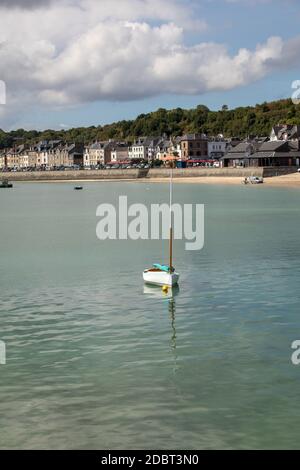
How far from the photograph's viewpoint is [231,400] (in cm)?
1491

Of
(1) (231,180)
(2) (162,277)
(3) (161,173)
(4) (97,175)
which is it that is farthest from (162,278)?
(4) (97,175)

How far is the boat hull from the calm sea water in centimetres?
55

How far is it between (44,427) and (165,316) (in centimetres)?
965

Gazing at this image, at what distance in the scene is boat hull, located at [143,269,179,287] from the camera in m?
27.3

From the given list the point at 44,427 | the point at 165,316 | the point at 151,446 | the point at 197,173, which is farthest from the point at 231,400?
the point at 197,173

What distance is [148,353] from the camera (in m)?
18.5

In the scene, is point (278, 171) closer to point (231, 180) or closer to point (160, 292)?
point (231, 180)

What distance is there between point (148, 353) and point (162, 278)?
898cm

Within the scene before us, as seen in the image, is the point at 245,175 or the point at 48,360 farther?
the point at 245,175

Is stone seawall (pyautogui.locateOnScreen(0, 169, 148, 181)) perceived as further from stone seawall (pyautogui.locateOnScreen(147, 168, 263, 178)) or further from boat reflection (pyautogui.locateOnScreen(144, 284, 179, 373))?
boat reflection (pyautogui.locateOnScreen(144, 284, 179, 373))

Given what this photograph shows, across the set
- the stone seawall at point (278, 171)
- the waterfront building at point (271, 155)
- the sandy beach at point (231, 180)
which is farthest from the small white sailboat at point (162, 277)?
the waterfront building at point (271, 155)

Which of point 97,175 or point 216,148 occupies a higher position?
point 216,148

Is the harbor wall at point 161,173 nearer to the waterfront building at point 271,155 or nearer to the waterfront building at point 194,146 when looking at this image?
the waterfront building at point 271,155
